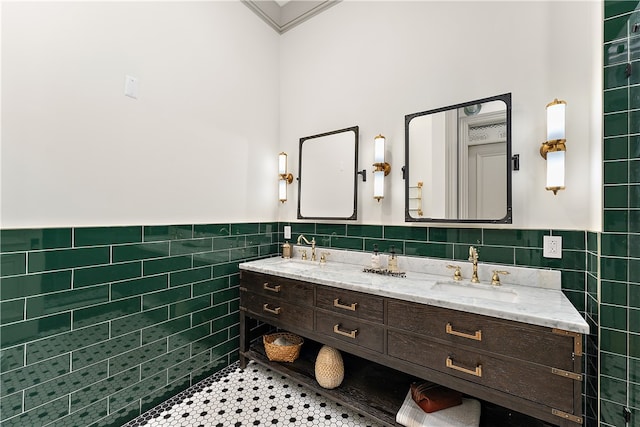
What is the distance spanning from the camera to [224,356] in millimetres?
2158

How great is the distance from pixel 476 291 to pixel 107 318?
206cm

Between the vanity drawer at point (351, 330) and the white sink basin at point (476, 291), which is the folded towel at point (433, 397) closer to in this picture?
the vanity drawer at point (351, 330)

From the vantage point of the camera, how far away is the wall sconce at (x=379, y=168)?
1998mm

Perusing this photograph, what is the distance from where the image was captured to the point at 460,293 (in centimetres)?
161

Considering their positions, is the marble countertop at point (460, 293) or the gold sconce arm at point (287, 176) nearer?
the marble countertop at point (460, 293)

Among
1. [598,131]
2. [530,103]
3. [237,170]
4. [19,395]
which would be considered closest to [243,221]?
[237,170]

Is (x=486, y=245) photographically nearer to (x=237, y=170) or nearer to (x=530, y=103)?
(x=530, y=103)

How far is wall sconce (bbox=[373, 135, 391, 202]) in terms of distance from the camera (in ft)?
6.56

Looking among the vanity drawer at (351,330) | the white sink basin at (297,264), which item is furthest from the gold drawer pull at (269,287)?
the vanity drawer at (351,330)

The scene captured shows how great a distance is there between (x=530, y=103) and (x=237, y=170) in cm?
199

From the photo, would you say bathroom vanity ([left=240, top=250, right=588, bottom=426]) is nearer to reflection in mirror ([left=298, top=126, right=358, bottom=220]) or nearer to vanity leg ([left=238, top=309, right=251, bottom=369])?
vanity leg ([left=238, top=309, right=251, bottom=369])

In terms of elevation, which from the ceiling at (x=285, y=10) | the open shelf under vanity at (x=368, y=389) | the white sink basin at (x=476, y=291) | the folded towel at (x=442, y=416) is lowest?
the open shelf under vanity at (x=368, y=389)

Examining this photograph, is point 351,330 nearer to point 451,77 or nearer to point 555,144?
point 555,144

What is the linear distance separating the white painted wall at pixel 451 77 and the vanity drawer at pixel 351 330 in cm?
80
